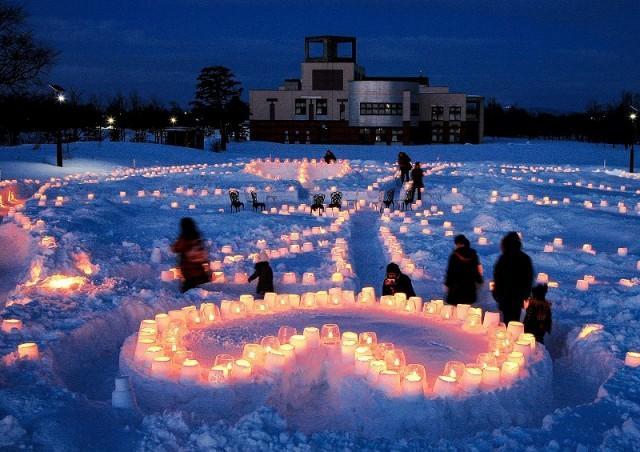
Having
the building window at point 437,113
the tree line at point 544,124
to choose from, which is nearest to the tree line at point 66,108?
the building window at point 437,113

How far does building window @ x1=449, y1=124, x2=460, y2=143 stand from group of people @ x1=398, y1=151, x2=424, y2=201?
106ft

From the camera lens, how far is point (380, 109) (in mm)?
52500

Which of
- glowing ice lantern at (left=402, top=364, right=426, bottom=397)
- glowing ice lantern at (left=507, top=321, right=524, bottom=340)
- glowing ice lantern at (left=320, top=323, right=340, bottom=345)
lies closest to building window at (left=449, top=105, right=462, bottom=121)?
glowing ice lantern at (left=507, top=321, right=524, bottom=340)

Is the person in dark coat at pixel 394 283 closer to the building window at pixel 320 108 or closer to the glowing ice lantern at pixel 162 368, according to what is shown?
the glowing ice lantern at pixel 162 368

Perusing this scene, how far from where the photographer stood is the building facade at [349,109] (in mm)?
52469

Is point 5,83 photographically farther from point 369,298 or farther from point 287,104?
point 287,104

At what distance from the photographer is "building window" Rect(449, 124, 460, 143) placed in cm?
5497

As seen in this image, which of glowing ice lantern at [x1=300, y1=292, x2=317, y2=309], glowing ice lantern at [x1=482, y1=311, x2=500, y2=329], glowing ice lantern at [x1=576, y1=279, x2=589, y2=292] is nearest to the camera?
glowing ice lantern at [x1=482, y1=311, x2=500, y2=329]

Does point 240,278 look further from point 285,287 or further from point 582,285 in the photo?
point 582,285

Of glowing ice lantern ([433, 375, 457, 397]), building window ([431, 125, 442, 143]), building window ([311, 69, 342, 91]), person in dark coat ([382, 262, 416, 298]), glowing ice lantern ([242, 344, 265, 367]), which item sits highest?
building window ([311, 69, 342, 91])

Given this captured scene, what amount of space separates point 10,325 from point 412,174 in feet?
45.4

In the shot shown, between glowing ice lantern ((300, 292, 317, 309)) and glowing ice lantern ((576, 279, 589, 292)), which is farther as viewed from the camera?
glowing ice lantern ((576, 279, 589, 292))

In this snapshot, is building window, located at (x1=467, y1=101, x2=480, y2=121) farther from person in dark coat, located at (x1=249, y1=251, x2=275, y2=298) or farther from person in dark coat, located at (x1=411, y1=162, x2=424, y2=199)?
person in dark coat, located at (x1=249, y1=251, x2=275, y2=298)

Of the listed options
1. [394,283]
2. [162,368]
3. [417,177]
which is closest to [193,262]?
[394,283]
